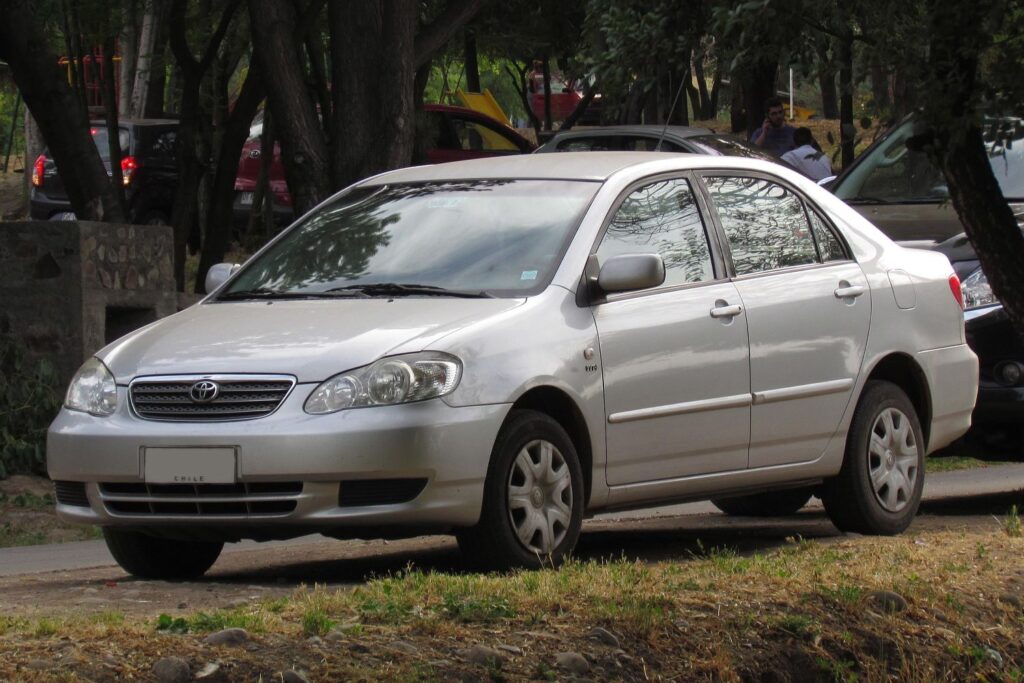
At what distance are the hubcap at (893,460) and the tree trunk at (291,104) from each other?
5.37 m

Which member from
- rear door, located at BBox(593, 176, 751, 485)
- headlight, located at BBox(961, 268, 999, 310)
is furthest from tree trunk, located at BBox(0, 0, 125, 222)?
rear door, located at BBox(593, 176, 751, 485)

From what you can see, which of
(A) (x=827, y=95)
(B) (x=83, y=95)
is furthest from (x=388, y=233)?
(A) (x=827, y=95)

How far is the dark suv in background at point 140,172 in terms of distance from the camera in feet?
75.3

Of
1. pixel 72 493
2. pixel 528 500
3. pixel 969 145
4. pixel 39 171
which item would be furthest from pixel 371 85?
pixel 39 171

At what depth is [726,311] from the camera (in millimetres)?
7816

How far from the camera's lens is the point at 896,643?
6.10 metres

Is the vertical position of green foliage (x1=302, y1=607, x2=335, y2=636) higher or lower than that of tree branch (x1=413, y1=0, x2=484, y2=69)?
lower

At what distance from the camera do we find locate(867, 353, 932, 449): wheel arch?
28.6ft

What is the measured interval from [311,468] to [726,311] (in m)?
2.08

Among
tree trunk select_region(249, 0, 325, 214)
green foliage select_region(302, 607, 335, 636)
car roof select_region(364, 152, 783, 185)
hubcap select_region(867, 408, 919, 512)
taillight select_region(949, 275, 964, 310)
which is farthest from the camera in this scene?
tree trunk select_region(249, 0, 325, 214)

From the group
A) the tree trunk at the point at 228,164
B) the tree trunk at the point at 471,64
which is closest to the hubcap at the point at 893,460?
the tree trunk at the point at 228,164

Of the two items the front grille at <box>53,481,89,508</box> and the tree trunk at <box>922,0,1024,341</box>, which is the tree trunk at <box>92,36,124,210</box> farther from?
the front grille at <box>53,481,89,508</box>

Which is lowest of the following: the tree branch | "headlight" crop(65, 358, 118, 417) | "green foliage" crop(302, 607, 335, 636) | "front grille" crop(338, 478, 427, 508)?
"green foliage" crop(302, 607, 335, 636)

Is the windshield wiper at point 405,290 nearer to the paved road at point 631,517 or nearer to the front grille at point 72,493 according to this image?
the front grille at point 72,493
